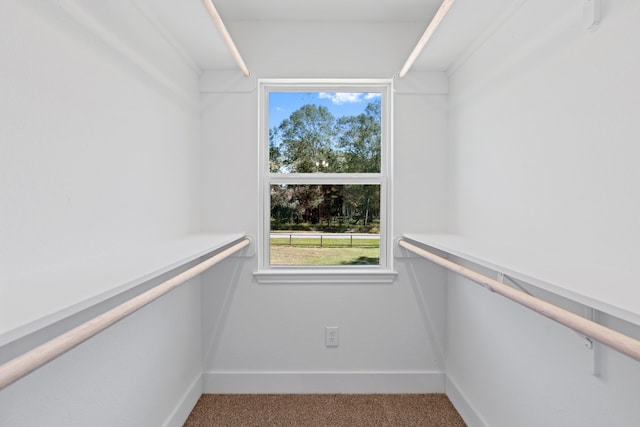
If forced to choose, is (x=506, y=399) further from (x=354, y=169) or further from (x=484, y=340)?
(x=354, y=169)

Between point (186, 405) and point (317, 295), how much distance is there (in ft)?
2.99

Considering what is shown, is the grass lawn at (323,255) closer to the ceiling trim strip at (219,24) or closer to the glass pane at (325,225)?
the glass pane at (325,225)

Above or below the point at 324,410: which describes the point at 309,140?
above

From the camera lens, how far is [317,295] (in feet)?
6.98

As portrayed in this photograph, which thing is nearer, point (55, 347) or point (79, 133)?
point (55, 347)

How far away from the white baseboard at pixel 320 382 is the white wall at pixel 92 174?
1.14 feet

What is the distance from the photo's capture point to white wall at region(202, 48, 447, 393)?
2.09 meters

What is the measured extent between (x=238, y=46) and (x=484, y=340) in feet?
6.85

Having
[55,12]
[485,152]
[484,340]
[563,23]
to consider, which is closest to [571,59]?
Answer: [563,23]

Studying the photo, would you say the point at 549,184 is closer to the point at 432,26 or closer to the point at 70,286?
the point at 432,26

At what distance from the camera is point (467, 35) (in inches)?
64.5

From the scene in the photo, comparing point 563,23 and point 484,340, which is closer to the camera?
point 563,23

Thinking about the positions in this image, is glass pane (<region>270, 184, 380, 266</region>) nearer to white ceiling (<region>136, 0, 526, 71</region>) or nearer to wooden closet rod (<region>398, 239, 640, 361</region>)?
white ceiling (<region>136, 0, 526, 71</region>)

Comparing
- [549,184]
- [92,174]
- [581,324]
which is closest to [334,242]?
[549,184]
